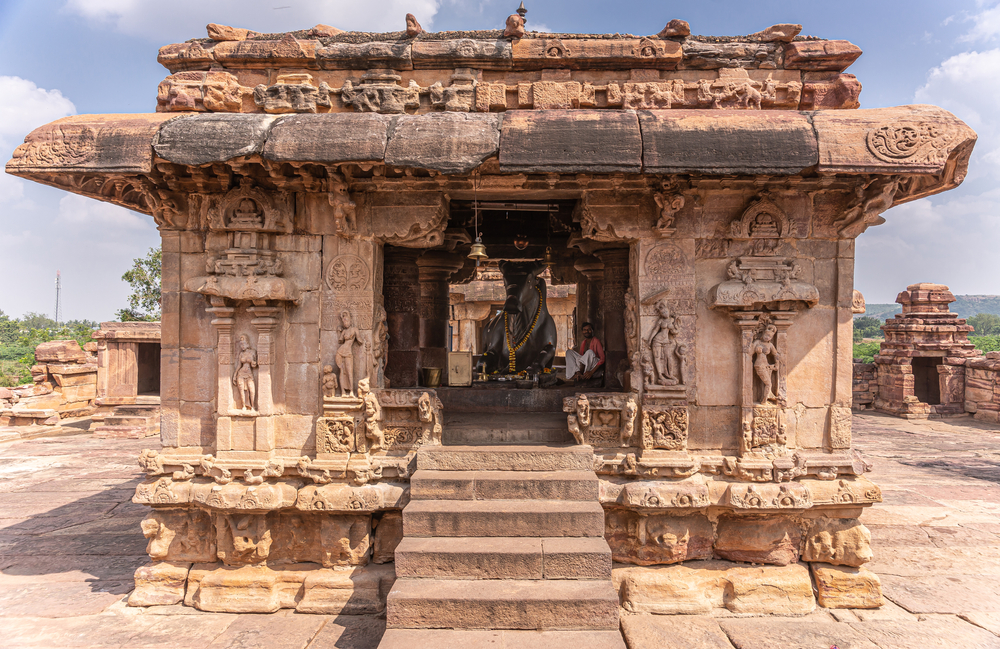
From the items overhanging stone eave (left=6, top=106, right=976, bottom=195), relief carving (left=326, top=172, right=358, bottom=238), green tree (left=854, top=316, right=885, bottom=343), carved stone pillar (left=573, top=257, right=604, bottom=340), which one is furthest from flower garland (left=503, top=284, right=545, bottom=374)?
green tree (left=854, top=316, right=885, bottom=343)

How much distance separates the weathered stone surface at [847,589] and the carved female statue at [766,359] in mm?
1700

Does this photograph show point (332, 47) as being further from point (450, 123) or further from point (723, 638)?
point (723, 638)

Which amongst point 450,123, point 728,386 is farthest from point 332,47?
point 728,386

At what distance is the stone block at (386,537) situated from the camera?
5.23 metres

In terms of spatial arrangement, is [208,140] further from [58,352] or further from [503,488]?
[58,352]

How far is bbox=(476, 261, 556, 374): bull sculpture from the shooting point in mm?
8859

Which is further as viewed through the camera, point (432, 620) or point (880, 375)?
point (880, 375)

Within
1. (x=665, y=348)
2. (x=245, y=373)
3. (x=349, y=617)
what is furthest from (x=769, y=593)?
(x=245, y=373)

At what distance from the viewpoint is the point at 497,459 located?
513cm

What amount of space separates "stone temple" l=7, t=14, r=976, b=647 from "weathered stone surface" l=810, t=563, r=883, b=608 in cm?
2

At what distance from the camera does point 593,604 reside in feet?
13.2

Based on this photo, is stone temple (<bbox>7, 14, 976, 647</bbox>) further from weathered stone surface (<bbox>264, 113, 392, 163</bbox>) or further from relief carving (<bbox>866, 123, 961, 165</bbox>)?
relief carving (<bbox>866, 123, 961, 165</bbox>)

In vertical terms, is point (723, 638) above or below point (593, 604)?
below

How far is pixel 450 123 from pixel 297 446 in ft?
10.9
